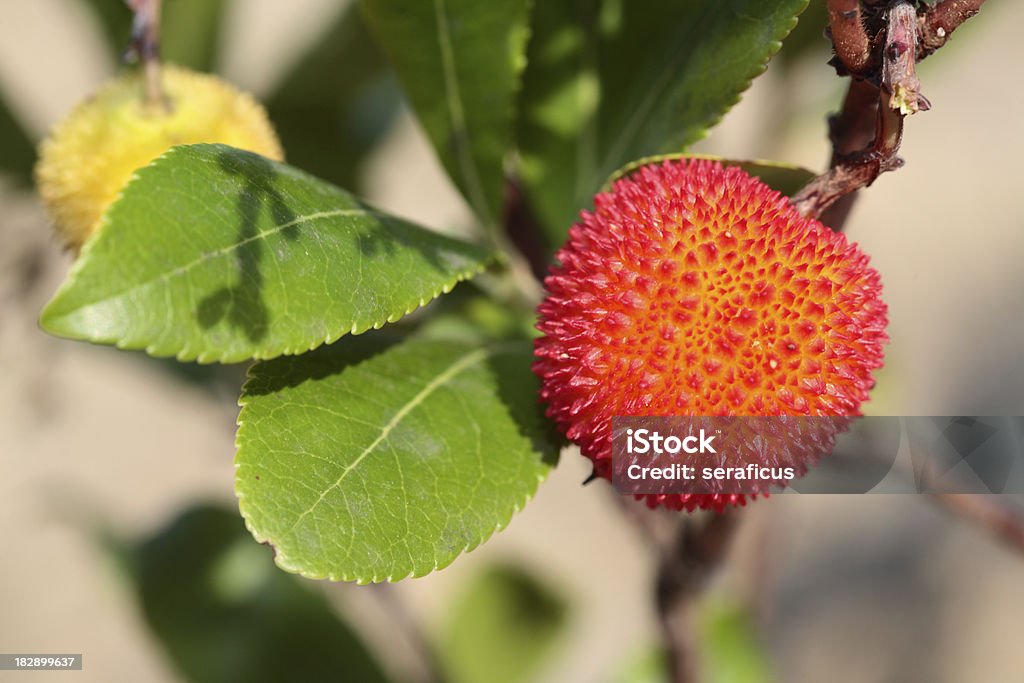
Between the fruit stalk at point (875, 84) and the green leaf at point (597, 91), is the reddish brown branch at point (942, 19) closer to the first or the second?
the fruit stalk at point (875, 84)

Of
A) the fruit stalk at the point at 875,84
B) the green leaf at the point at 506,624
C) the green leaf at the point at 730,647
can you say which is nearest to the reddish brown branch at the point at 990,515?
the green leaf at the point at 730,647

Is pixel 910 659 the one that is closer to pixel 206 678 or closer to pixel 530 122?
pixel 206 678

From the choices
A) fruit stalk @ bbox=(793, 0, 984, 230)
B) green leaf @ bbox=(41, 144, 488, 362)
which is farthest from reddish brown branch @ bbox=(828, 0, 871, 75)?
green leaf @ bbox=(41, 144, 488, 362)

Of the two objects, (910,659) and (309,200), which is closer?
(309,200)

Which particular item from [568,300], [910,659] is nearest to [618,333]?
[568,300]

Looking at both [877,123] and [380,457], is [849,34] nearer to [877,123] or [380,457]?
[877,123]

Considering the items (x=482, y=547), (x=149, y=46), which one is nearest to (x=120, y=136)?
(x=149, y=46)
